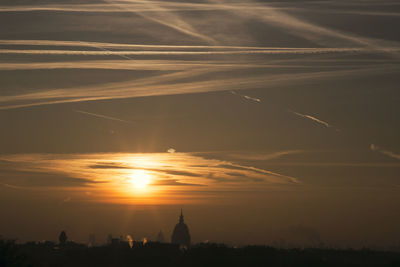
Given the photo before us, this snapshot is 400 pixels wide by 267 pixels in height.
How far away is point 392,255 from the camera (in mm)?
165375

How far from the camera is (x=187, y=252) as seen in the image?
6796 inches

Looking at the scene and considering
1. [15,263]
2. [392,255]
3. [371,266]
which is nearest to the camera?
[15,263]

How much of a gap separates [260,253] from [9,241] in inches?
3476

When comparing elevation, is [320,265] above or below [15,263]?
above

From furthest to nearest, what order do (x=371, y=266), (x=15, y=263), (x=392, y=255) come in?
(x=392, y=255) < (x=371, y=266) < (x=15, y=263)

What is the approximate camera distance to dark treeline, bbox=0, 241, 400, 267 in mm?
161500

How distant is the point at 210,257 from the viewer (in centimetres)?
16412

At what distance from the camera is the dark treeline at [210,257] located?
16150 centimetres

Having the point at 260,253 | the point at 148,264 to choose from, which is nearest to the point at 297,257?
the point at 260,253

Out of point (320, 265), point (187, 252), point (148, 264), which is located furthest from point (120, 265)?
point (320, 265)

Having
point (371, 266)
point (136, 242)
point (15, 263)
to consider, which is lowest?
point (15, 263)

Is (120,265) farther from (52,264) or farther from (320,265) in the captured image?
(320,265)

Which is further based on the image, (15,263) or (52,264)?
(52,264)

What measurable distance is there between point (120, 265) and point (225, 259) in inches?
987
